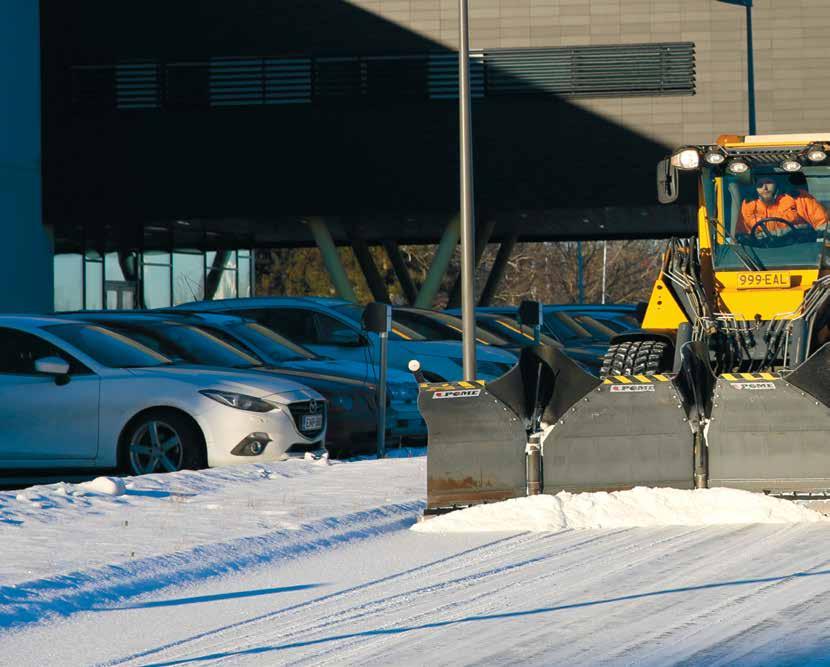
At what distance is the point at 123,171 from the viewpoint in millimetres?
39344

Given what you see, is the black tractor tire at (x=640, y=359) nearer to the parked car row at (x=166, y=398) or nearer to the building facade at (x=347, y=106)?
the parked car row at (x=166, y=398)

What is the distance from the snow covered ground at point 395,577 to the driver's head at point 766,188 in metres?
4.14

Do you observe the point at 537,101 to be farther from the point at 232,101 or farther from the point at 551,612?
the point at 551,612

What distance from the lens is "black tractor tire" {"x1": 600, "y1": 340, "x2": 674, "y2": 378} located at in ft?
44.7

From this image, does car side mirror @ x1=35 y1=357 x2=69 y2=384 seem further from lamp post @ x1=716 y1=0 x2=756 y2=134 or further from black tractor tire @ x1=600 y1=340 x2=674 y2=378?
lamp post @ x1=716 y1=0 x2=756 y2=134

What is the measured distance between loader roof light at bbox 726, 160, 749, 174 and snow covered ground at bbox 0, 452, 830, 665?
3.99 metres

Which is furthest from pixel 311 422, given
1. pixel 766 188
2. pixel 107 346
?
pixel 766 188

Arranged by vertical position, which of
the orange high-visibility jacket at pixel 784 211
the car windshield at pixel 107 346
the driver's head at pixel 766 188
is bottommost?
the car windshield at pixel 107 346

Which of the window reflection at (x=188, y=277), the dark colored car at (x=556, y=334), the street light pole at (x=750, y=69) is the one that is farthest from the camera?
the window reflection at (x=188, y=277)

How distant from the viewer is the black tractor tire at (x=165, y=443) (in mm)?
13789

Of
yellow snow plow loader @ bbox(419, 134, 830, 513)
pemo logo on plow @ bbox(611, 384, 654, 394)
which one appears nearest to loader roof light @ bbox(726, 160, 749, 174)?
yellow snow plow loader @ bbox(419, 134, 830, 513)

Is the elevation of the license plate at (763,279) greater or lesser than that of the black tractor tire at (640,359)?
greater

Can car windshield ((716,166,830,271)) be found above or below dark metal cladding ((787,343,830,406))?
above

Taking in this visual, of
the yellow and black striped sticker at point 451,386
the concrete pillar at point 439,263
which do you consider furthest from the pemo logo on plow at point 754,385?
the concrete pillar at point 439,263
